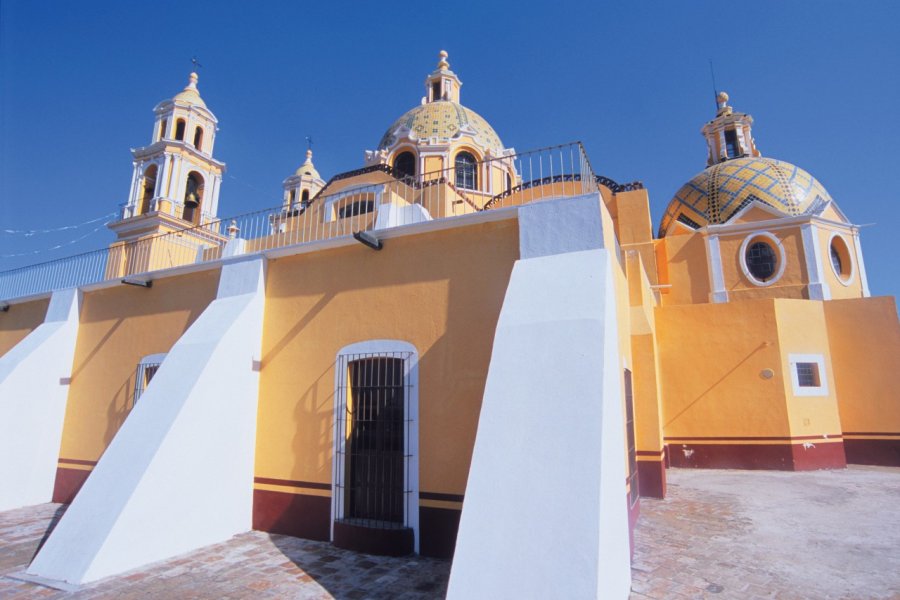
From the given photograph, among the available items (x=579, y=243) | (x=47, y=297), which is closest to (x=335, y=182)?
(x=47, y=297)

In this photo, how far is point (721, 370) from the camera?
10.9m

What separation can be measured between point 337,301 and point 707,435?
8891 millimetres

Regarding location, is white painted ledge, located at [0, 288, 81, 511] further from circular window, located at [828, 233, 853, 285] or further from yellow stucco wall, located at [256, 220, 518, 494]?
circular window, located at [828, 233, 853, 285]

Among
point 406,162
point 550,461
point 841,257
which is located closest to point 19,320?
point 406,162

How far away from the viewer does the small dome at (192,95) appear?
66.9 ft

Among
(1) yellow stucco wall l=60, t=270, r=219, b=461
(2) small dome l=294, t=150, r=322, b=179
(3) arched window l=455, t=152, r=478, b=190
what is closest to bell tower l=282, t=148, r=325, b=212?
(2) small dome l=294, t=150, r=322, b=179

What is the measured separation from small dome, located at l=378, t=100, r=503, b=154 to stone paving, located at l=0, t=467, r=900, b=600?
13.8m

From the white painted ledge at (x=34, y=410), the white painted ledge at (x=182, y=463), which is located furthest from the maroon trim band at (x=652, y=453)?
the white painted ledge at (x=34, y=410)

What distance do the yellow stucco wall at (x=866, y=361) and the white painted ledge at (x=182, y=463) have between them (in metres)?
12.6

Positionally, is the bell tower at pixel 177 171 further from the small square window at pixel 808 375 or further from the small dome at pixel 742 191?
the small square window at pixel 808 375

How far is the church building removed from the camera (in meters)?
3.62

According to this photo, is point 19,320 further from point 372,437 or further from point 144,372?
point 372,437

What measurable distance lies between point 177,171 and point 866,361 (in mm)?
22506

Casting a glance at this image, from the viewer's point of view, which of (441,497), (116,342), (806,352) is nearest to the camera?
(441,497)
